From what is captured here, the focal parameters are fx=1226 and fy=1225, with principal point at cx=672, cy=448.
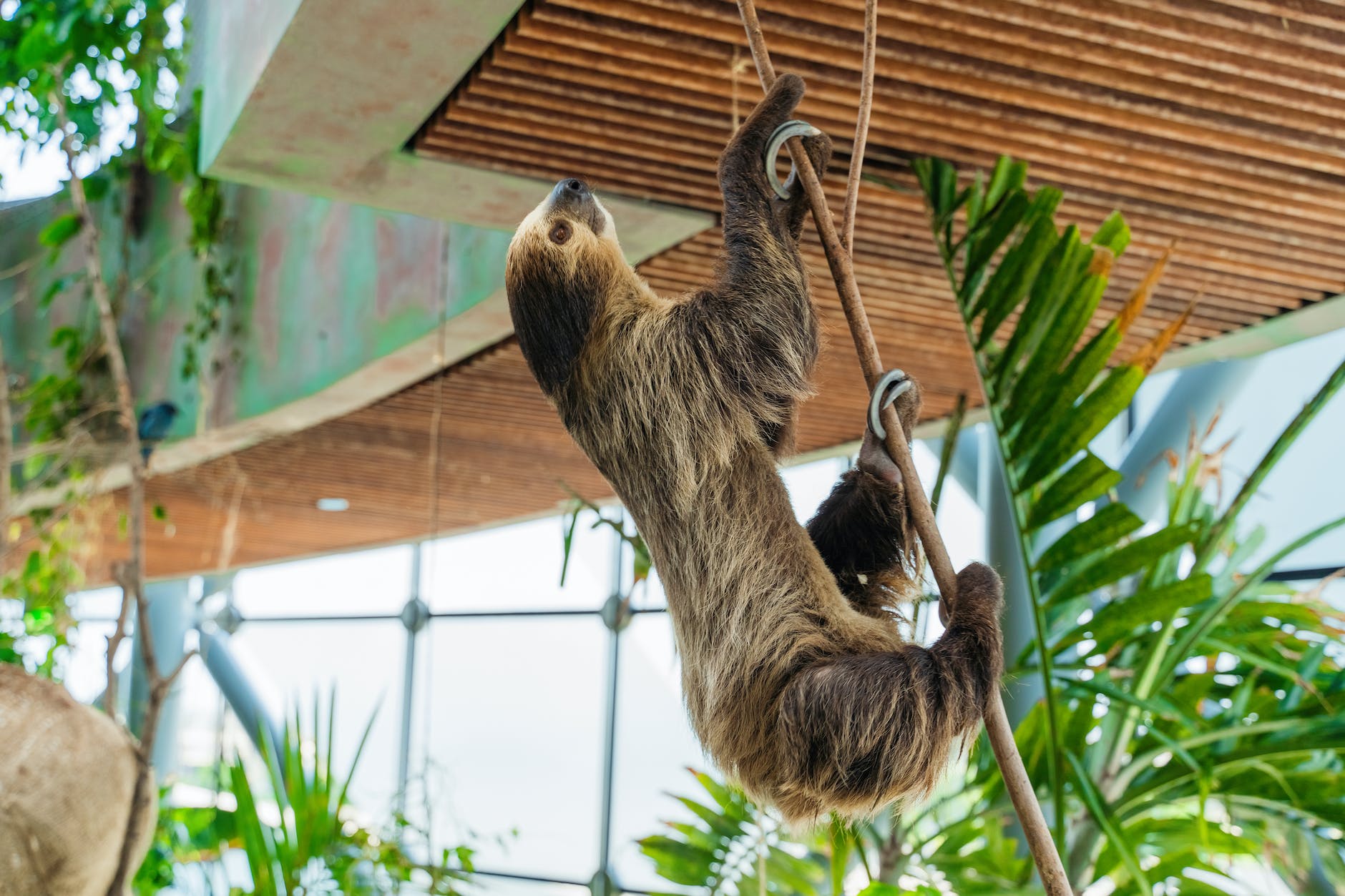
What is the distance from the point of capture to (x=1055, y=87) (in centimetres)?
263

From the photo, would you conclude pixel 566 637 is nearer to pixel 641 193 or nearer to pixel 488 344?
pixel 488 344

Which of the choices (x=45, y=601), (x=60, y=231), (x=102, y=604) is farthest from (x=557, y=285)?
(x=102, y=604)

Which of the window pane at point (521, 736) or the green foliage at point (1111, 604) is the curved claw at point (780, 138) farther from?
the window pane at point (521, 736)

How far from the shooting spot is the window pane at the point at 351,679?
10219mm

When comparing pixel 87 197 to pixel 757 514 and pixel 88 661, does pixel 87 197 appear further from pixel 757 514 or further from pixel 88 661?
pixel 757 514

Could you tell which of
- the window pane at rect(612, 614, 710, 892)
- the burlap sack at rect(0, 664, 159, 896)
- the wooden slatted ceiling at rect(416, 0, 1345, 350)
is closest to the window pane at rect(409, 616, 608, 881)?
the window pane at rect(612, 614, 710, 892)

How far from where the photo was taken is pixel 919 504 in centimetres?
158

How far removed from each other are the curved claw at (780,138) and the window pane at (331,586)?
842 centimetres

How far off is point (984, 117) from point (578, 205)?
1111 mm

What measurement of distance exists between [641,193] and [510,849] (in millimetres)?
6576

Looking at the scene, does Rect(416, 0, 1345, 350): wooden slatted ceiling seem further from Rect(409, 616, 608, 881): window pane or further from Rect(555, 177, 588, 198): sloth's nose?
Rect(409, 616, 608, 881): window pane

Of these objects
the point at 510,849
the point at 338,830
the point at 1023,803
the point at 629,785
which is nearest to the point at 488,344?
the point at 338,830

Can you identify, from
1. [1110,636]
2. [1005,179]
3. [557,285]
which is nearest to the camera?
[557,285]

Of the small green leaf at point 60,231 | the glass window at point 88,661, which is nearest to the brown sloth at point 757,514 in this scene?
the glass window at point 88,661
